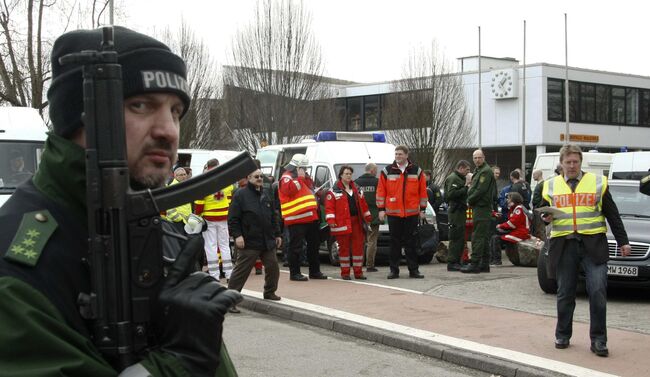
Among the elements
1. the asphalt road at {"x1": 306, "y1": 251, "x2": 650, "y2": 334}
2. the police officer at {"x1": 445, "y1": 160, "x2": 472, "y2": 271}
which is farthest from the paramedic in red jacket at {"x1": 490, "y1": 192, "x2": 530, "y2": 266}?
the police officer at {"x1": 445, "y1": 160, "x2": 472, "y2": 271}

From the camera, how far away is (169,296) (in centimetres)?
165

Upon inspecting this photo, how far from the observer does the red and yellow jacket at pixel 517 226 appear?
50.1ft

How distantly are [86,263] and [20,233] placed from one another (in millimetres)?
142

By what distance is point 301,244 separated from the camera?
12.9 m

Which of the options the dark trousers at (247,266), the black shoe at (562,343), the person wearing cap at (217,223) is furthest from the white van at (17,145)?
the black shoe at (562,343)

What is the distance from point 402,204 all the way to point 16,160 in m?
6.09

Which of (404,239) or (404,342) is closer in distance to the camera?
(404,342)

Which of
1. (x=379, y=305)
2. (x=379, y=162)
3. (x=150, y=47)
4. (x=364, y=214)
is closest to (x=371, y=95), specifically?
(x=379, y=162)

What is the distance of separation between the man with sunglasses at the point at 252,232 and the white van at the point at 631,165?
1134 centimetres

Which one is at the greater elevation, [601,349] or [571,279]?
[571,279]

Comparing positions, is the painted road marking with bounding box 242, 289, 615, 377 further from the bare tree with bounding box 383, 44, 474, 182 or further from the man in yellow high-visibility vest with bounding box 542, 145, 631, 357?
the bare tree with bounding box 383, 44, 474, 182

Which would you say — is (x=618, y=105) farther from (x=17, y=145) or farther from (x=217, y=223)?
(x=17, y=145)

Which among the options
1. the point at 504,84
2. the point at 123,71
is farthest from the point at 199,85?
the point at 123,71

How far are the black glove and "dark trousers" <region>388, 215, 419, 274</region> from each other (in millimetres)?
11807
